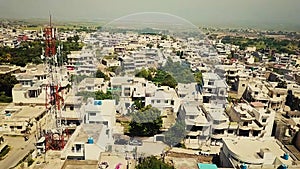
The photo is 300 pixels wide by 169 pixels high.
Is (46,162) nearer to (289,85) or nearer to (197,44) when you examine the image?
(289,85)

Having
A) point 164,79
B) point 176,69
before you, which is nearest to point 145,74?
point 164,79

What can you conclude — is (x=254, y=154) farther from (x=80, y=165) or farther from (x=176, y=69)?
(x=176, y=69)

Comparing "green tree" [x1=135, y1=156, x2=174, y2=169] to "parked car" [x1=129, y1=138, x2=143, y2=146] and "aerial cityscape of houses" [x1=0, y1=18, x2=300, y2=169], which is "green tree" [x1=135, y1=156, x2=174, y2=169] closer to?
"aerial cityscape of houses" [x1=0, y1=18, x2=300, y2=169]

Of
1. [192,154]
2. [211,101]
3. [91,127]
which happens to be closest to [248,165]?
[192,154]

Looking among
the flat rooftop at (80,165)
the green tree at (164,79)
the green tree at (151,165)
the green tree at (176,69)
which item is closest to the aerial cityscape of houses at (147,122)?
the flat rooftop at (80,165)

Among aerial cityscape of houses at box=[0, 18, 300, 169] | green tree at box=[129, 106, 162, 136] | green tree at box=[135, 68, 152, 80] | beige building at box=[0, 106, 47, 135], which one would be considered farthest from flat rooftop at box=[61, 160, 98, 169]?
green tree at box=[135, 68, 152, 80]

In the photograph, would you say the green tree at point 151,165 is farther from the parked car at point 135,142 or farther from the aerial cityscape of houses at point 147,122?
the parked car at point 135,142
